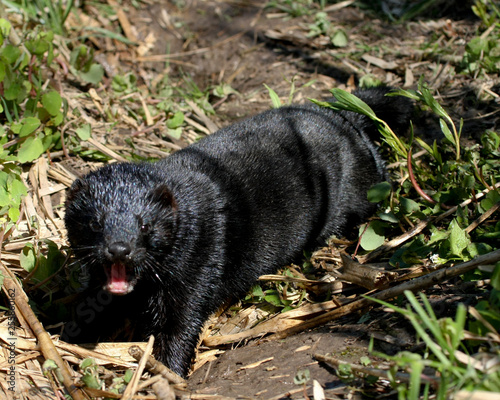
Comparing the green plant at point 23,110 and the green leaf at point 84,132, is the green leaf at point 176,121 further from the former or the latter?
the green plant at point 23,110

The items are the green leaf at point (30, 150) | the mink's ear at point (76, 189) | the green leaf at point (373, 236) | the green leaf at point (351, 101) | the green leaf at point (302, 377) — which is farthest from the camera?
the green leaf at point (30, 150)

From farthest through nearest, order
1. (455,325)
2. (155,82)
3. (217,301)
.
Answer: (155,82)
(217,301)
(455,325)

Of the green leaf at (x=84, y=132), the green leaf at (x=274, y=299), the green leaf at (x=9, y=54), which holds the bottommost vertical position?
the green leaf at (x=274, y=299)

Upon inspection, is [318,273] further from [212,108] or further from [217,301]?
[212,108]

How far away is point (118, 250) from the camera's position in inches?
138

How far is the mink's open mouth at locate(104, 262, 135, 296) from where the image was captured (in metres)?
3.78

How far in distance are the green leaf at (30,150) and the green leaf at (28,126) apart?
13cm

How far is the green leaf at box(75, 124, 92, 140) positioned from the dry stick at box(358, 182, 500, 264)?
10.3 feet

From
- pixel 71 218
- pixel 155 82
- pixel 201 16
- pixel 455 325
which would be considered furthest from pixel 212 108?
pixel 455 325

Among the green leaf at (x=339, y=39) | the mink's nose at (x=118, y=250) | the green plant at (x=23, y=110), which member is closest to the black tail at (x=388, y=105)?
the green leaf at (x=339, y=39)

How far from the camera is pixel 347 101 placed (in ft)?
14.2

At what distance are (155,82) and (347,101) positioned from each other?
155 inches

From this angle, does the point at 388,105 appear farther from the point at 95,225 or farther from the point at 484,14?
the point at 95,225

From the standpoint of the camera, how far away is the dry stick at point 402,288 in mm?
3352
